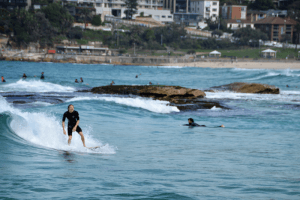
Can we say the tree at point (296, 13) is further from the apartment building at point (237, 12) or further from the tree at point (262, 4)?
the apartment building at point (237, 12)

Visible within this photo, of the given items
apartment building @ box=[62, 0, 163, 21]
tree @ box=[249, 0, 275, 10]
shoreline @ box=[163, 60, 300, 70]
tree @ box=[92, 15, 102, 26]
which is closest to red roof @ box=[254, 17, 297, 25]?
tree @ box=[249, 0, 275, 10]

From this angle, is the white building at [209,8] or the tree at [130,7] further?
the white building at [209,8]

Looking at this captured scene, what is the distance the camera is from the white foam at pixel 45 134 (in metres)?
12.6

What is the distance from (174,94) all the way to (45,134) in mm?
15829

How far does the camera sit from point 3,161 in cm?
1011

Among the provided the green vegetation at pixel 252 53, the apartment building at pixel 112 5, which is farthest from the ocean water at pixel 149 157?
the apartment building at pixel 112 5

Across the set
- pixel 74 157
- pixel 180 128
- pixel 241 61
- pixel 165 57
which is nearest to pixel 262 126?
pixel 180 128

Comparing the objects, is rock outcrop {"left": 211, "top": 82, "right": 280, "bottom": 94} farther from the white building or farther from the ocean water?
the white building

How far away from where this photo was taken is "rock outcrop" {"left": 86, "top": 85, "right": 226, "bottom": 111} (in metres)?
25.5

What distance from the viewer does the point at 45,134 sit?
44.7 feet

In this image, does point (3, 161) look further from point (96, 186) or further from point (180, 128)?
point (180, 128)

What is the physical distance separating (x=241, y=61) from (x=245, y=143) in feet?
297

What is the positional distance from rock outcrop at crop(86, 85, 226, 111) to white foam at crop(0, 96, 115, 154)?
1127 cm

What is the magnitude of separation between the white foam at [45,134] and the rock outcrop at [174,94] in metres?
Answer: 11.3
